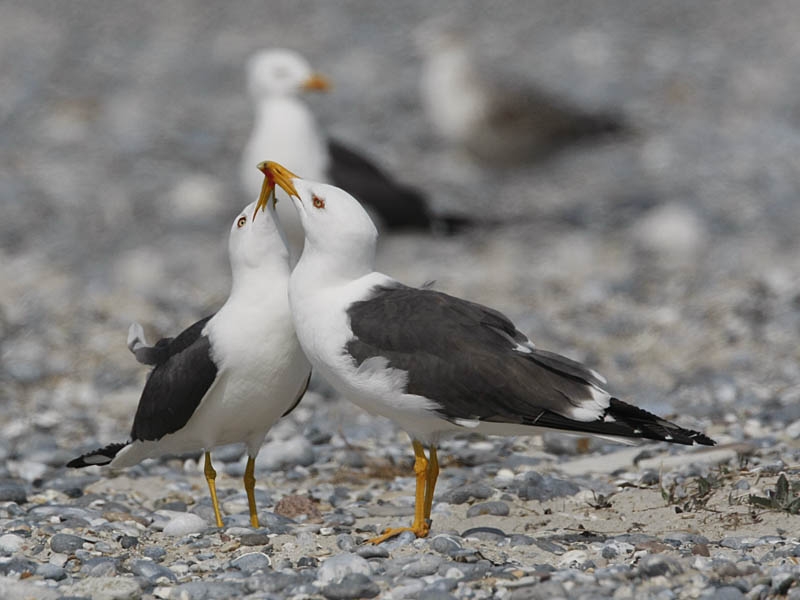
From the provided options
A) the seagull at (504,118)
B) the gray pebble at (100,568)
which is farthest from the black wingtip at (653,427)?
the seagull at (504,118)

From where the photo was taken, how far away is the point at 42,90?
16516mm

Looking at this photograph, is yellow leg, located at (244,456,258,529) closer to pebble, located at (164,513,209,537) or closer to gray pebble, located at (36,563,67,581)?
pebble, located at (164,513,209,537)

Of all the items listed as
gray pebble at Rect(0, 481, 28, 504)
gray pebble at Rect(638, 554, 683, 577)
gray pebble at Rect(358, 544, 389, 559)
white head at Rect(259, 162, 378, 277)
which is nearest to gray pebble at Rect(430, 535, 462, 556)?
gray pebble at Rect(358, 544, 389, 559)

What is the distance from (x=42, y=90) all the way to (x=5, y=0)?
491 centimetres

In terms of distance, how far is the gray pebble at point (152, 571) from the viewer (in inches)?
169

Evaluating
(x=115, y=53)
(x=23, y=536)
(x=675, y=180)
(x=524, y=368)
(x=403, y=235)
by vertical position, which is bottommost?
(x=23, y=536)

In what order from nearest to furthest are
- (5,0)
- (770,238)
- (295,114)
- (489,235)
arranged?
1. (295,114)
2. (770,238)
3. (489,235)
4. (5,0)

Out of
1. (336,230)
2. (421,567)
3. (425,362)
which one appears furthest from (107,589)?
(336,230)

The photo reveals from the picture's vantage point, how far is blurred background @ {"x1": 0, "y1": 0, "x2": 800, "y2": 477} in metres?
8.45

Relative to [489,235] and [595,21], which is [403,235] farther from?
[595,21]

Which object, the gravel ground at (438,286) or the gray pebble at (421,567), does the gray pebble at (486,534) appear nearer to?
the gravel ground at (438,286)

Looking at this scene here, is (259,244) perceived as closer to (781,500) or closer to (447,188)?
(781,500)

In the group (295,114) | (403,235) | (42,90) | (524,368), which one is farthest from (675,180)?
(524,368)

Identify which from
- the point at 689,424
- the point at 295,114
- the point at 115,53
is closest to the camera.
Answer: the point at 689,424
